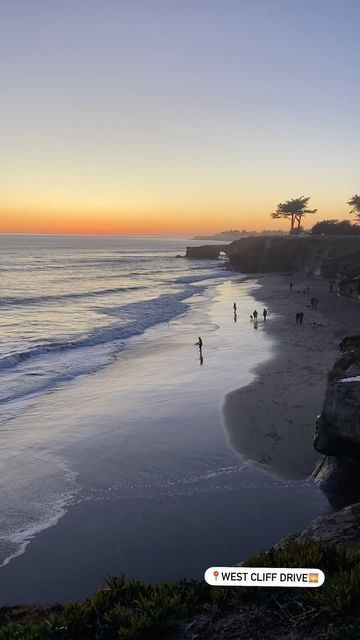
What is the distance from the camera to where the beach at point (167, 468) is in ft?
35.5

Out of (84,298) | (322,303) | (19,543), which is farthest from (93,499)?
(84,298)

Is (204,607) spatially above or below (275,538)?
above

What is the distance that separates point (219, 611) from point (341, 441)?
6.98 metres

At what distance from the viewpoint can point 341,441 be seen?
12.8m

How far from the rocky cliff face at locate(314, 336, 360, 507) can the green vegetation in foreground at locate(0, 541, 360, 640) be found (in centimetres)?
509

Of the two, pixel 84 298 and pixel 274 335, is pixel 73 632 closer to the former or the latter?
pixel 274 335

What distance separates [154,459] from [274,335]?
77.2 feet

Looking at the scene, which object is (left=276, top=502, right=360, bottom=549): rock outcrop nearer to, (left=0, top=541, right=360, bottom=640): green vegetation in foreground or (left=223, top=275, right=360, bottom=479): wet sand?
(left=0, top=541, right=360, bottom=640): green vegetation in foreground

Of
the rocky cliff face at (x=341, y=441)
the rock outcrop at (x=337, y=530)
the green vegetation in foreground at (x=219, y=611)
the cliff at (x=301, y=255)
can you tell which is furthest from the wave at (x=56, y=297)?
the green vegetation in foreground at (x=219, y=611)

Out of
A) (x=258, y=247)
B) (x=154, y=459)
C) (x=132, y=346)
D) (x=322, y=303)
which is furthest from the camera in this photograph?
(x=258, y=247)

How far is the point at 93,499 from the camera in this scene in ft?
44.6

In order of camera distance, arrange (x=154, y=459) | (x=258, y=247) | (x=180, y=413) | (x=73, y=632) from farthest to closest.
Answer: (x=258, y=247), (x=180, y=413), (x=154, y=459), (x=73, y=632)

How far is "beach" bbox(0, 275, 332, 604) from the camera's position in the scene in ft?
35.5

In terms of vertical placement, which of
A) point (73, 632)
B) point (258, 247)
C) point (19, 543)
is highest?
point (258, 247)
